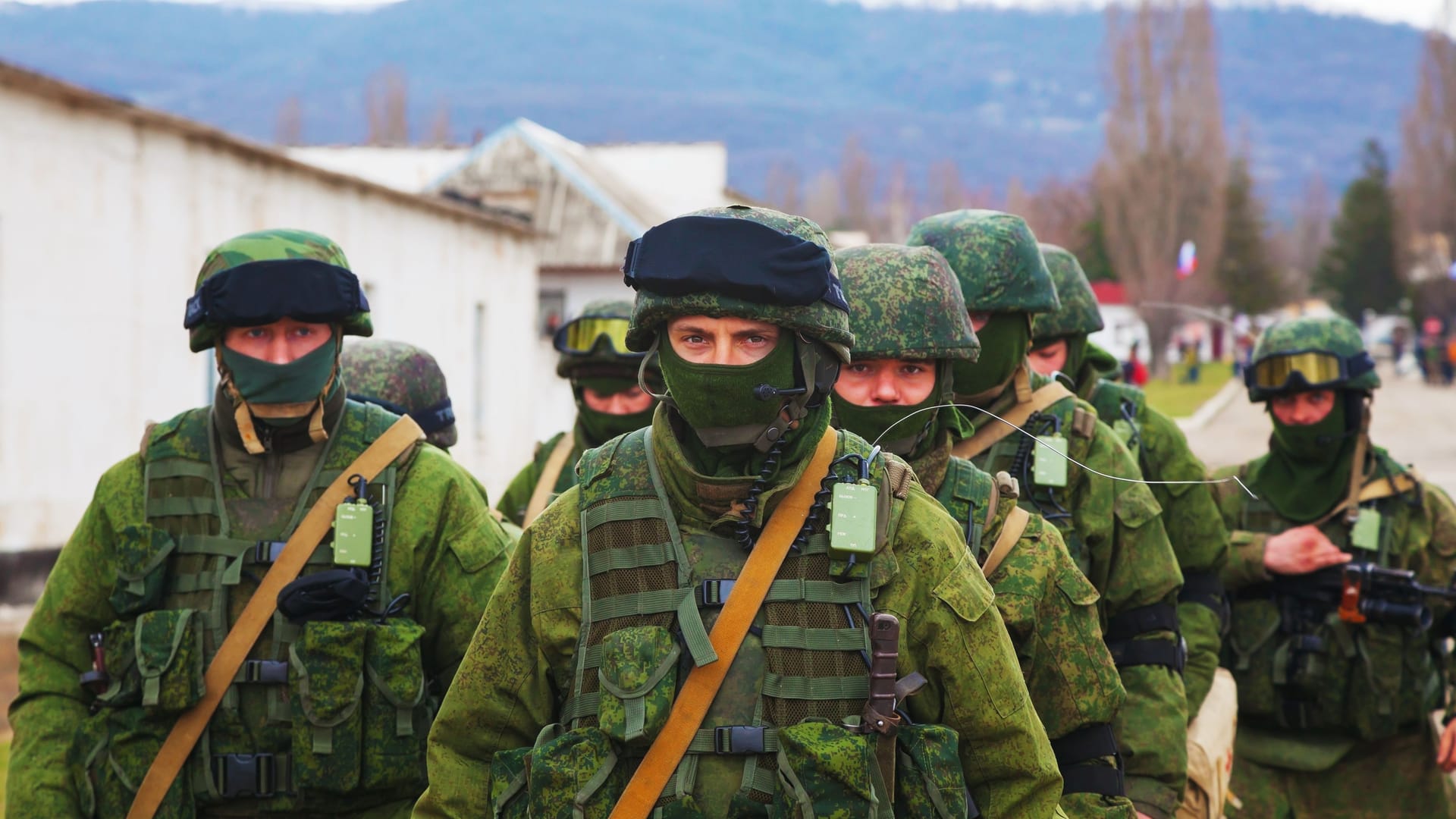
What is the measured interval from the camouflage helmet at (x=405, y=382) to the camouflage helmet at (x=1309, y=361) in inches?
138

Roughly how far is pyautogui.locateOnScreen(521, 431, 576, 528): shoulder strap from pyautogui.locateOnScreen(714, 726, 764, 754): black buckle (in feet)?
11.5

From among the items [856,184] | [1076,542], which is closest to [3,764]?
[1076,542]

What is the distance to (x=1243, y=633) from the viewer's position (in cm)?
691

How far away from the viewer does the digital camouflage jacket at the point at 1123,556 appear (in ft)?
15.7

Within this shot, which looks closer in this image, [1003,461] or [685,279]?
[685,279]

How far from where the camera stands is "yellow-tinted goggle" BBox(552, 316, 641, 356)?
7.01 metres

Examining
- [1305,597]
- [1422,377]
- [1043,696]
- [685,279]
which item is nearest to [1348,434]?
[1305,597]

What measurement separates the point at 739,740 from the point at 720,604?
0.88 feet

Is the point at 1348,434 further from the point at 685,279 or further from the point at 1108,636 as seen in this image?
the point at 685,279

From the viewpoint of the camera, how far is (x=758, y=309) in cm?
312

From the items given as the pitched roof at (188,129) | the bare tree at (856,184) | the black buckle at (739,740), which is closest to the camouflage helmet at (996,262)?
the black buckle at (739,740)

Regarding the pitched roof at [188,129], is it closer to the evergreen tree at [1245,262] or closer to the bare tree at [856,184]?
the evergreen tree at [1245,262]

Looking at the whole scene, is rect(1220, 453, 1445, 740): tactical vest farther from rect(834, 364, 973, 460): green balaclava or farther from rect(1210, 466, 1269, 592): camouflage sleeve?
rect(834, 364, 973, 460): green balaclava

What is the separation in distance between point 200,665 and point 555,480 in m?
2.67
